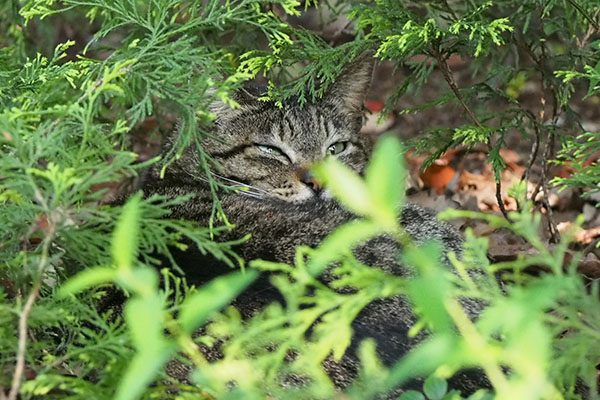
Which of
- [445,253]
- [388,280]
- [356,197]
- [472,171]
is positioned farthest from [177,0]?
[472,171]

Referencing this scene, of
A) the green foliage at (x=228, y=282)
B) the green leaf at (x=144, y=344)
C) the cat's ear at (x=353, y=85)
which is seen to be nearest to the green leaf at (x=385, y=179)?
the green foliage at (x=228, y=282)

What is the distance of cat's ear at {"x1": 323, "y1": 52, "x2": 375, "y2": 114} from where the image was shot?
331 centimetres

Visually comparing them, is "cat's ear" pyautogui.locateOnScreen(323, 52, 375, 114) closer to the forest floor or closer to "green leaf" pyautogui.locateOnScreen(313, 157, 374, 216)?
the forest floor

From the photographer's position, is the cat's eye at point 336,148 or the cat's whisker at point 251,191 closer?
the cat's whisker at point 251,191

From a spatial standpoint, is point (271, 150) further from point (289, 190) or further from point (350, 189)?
point (350, 189)

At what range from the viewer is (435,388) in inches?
65.9

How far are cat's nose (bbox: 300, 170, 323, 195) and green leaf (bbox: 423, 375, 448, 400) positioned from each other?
4.97 ft

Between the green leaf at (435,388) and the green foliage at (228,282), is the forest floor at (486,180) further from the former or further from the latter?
the green leaf at (435,388)

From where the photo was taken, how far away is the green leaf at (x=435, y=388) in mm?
1671

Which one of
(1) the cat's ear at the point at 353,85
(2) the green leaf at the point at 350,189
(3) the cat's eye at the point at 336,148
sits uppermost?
(2) the green leaf at the point at 350,189

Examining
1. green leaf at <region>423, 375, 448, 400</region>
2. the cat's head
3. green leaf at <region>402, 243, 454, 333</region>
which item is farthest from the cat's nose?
green leaf at <region>402, 243, 454, 333</region>

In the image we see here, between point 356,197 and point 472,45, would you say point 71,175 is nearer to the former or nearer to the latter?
point 356,197

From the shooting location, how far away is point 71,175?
1.75 m

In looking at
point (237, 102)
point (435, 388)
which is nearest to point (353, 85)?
point (237, 102)
